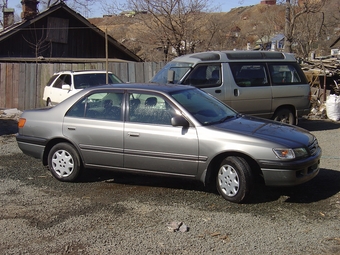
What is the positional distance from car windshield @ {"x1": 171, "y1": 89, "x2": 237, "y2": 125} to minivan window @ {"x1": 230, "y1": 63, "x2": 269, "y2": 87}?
406 cm

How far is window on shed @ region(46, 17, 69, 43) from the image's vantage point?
22938 mm

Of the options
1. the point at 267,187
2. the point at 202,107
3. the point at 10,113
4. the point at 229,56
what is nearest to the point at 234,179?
the point at 267,187

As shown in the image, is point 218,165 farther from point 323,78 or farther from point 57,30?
point 57,30

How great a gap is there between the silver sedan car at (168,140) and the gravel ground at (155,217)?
33 cm

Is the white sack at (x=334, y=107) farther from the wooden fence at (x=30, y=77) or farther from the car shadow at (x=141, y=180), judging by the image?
the car shadow at (x=141, y=180)

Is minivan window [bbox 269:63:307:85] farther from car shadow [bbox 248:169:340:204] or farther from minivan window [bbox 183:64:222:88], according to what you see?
car shadow [bbox 248:169:340:204]

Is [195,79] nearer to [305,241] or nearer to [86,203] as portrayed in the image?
[86,203]

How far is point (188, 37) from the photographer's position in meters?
22.3

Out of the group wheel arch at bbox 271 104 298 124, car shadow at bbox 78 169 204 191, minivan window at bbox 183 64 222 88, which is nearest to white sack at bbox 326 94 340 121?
wheel arch at bbox 271 104 298 124

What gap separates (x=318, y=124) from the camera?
13.6 metres

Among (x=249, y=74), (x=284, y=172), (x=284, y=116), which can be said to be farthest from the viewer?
(x=284, y=116)

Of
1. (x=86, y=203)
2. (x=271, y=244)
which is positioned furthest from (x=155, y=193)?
(x=271, y=244)

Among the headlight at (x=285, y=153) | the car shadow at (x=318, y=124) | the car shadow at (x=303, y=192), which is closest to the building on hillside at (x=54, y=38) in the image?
the car shadow at (x=318, y=124)

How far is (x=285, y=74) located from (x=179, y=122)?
21.1 ft
